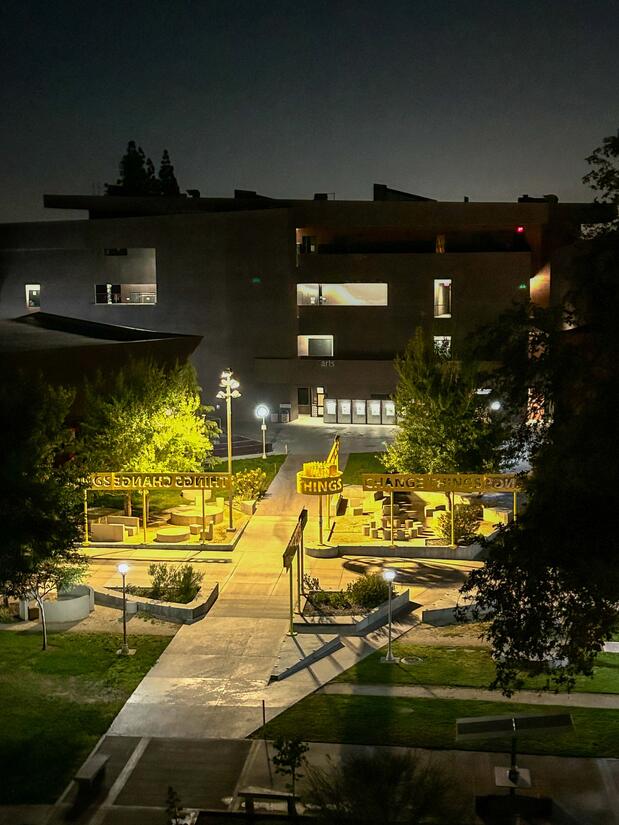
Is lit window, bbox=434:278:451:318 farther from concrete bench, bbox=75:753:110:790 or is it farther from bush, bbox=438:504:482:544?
concrete bench, bbox=75:753:110:790

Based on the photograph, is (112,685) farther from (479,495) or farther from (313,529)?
(479,495)

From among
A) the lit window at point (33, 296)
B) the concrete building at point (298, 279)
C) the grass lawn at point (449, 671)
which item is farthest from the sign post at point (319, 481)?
the lit window at point (33, 296)

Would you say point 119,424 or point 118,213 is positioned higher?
point 118,213

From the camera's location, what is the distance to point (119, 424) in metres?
32.3

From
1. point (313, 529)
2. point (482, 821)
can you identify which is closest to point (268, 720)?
point (482, 821)

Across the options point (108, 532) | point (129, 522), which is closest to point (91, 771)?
point (108, 532)

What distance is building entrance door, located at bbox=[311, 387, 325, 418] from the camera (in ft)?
192

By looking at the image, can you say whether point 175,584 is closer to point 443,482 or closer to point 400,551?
point 400,551

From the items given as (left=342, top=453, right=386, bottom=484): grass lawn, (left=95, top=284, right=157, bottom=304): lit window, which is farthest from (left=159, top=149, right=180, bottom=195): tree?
(left=342, top=453, right=386, bottom=484): grass lawn

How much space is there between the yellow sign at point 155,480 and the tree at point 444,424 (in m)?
6.64

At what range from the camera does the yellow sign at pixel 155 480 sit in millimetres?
29750

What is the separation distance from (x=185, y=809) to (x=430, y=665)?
7444 millimetres

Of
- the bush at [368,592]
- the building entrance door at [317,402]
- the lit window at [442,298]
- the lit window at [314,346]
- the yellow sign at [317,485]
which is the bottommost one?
the bush at [368,592]

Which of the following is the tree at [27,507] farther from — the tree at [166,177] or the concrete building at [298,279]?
the tree at [166,177]
